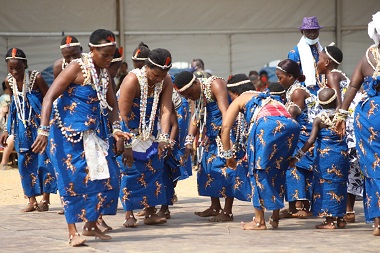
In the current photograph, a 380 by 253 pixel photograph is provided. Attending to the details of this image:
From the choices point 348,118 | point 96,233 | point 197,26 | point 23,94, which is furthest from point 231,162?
point 197,26

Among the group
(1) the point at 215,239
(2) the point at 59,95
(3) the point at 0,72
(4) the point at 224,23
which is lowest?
(1) the point at 215,239

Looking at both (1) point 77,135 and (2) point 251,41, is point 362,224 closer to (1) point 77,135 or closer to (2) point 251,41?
(1) point 77,135

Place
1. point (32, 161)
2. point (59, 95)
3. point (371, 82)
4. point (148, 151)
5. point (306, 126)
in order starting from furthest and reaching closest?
point (32, 161), point (306, 126), point (148, 151), point (371, 82), point (59, 95)

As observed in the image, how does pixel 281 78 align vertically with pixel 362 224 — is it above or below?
above

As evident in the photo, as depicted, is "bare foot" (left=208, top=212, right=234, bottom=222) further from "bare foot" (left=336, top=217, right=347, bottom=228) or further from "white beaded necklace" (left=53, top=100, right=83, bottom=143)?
"white beaded necklace" (left=53, top=100, right=83, bottom=143)

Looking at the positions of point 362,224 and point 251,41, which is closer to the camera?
point 362,224

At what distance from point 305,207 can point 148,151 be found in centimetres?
208

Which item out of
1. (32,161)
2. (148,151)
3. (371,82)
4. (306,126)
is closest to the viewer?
(371,82)

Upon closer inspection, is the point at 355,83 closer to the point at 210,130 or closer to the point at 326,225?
the point at 326,225

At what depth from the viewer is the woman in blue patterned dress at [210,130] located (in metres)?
9.96

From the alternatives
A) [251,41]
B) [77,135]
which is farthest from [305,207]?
[251,41]

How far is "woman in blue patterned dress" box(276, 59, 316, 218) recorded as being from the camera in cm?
1012

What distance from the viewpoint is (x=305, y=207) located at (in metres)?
10.4

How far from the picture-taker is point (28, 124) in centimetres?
1106
